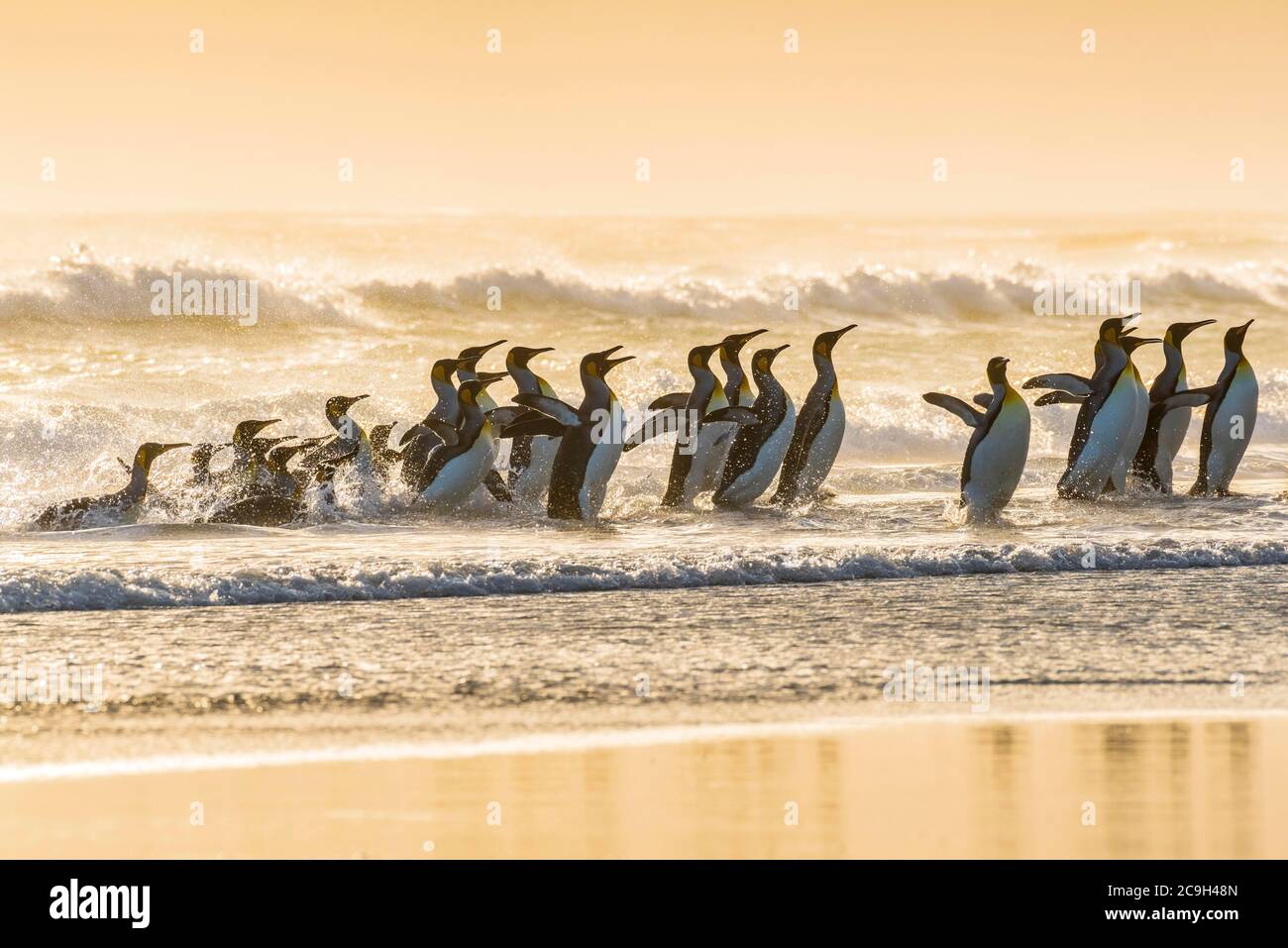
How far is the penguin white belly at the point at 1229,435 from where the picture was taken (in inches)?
528

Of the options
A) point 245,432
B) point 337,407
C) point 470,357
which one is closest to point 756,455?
point 470,357

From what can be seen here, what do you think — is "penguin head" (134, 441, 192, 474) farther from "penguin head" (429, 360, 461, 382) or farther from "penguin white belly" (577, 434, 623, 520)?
"penguin white belly" (577, 434, 623, 520)

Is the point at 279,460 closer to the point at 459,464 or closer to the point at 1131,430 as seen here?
the point at 459,464

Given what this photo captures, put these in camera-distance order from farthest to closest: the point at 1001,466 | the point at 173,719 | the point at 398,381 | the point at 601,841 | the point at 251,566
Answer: the point at 398,381, the point at 1001,466, the point at 251,566, the point at 173,719, the point at 601,841

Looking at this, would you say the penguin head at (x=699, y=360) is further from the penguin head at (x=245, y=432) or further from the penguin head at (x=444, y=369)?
the penguin head at (x=245, y=432)

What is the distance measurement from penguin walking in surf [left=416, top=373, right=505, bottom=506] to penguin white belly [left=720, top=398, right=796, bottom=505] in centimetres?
176

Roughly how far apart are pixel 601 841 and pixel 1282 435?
19878 mm

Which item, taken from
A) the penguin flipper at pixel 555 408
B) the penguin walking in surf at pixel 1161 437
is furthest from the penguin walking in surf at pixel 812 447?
the penguin walking in surf at pixel 1161 437

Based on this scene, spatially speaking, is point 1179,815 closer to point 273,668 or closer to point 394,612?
point 273,668

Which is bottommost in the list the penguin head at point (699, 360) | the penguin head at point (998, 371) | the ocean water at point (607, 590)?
the ocean water at point (607, 590)

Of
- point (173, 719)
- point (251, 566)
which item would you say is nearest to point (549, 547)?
point (251, 566)

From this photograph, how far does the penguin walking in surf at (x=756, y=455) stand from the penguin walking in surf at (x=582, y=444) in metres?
0.92

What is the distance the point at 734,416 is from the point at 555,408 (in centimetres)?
132
